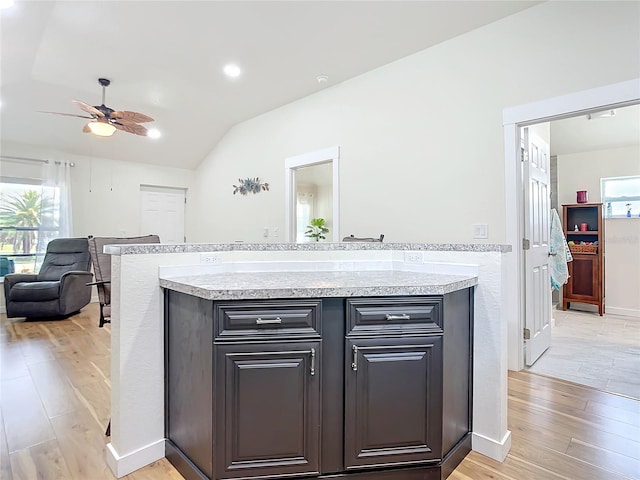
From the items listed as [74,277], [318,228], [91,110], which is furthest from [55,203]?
[318,228]

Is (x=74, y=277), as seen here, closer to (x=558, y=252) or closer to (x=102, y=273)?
(x=102, y=273)

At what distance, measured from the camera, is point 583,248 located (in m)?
4.99

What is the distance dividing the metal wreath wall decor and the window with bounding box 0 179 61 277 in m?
2.69

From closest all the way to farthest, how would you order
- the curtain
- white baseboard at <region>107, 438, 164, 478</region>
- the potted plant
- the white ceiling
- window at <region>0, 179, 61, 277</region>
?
white baseboard at <region>107, 438, 164, 478</region> → the white ceiling → window at <region>0, 179, 61, 277</region> → the curtain → the potted plant

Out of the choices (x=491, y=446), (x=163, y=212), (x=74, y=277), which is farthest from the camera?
(x=163, y=212)

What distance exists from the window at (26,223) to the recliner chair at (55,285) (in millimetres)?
321

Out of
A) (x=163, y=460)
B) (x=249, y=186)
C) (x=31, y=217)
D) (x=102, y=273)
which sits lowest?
(x=163, y=460)

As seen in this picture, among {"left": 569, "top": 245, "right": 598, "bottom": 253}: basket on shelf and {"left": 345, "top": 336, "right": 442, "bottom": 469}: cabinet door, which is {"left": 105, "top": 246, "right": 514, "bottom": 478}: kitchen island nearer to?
{"left": 345, "top": 336, "right": 442, "bottom": 469}: cabinet door

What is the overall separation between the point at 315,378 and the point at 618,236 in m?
5.31

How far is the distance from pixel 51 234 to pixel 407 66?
5461 millimetres

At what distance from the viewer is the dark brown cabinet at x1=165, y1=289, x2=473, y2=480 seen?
1.37 metres

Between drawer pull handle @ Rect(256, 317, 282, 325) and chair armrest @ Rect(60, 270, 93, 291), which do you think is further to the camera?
chair armrest @ Rect(60, 270, 93, 291)

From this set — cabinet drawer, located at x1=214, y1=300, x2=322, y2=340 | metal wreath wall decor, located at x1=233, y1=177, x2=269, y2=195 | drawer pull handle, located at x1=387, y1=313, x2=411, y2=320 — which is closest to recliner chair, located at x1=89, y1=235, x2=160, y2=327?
cabinet drawer, located at x1=214, y1=300, x2=322, y2=340

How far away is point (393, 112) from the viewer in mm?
3600
